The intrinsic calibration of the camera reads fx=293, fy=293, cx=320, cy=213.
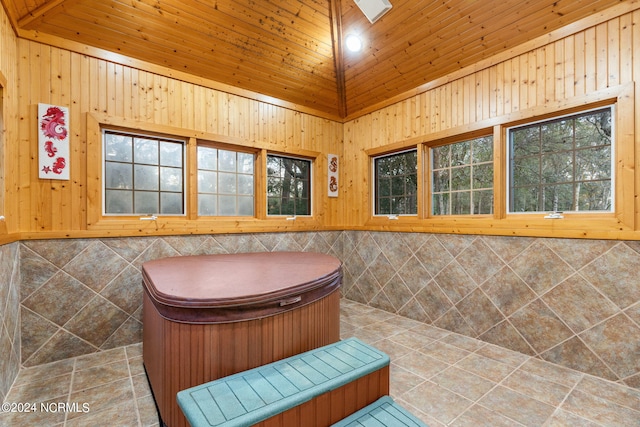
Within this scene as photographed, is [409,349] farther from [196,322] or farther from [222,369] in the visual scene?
[196,322]

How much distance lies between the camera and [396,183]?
157 inches

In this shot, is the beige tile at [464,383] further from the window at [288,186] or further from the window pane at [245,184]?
the window pane at [245,184]

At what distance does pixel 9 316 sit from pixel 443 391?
3.08m

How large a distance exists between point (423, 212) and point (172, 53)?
3255mm

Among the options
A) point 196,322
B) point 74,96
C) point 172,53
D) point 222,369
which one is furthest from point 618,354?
point 74,96

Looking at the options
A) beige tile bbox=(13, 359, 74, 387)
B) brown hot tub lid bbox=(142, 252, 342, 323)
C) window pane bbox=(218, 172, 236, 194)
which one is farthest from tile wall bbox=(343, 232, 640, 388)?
beige tile bbox=(13, 359, 74, 387)

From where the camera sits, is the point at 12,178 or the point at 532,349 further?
the point at 532,349

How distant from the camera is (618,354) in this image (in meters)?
2.16

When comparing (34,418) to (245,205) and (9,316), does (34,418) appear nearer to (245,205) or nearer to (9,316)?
(9,316)

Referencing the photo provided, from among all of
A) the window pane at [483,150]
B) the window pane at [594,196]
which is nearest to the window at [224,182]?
the window pane at [483,150]

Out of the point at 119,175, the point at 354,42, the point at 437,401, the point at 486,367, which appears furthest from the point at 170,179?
the point at 486,367

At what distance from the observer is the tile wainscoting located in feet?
7.12

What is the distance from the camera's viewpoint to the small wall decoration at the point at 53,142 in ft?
8.02

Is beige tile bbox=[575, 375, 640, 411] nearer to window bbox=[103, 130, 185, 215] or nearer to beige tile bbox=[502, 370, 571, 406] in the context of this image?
beige tile bbox=[502, 370, 571, 406]
